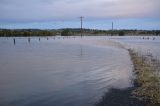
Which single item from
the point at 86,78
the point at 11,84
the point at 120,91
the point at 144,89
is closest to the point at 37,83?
the point at 11,84

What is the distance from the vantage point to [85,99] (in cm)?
1675

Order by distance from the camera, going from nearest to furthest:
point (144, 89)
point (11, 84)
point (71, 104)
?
point (71, 104) < point (144, 89) < point (11, 84)

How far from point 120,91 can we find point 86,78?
5.00 m

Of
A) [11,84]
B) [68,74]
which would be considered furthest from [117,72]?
[11,84]

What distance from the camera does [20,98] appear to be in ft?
54.4

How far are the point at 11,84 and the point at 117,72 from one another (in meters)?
10.3

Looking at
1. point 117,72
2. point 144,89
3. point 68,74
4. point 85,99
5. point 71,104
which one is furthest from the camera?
point 117,72

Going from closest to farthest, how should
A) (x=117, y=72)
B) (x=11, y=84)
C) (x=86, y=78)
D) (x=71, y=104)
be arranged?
(x=71, y=104)
(x=11, y=84)
(x=86, y=78)
(x=117, y=72)

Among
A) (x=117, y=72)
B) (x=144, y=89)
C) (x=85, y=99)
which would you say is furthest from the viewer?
(x=117, y=72)

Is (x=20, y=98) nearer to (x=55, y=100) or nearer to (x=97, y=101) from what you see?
(x=55, y=100)

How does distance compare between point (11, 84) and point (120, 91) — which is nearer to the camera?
point (120, 91)

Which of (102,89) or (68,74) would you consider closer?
(102,89)

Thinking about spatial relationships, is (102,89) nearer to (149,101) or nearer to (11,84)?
(149,101)

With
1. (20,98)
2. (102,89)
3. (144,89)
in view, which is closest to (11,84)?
(20,98)
